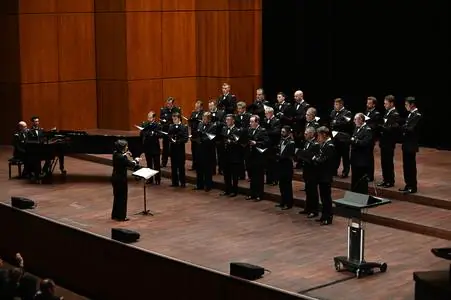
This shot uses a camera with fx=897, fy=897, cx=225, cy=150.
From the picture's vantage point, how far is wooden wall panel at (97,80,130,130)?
22.1 meters

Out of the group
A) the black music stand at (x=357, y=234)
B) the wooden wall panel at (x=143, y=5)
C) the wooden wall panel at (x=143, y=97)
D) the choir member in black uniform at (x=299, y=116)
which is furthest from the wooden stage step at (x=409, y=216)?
the wooden wall panel at (x=143, y=5)

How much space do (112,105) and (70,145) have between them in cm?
488

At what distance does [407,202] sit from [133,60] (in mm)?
9341

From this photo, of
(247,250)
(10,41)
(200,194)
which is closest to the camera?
(247,250)

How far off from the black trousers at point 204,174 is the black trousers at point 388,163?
10.4 feet

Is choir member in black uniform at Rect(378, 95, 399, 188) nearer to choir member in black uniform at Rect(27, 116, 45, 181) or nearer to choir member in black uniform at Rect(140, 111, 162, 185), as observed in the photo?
choir member in black uniform at Rect(140, 111, 162, 185)

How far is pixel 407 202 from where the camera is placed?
14812 millimetres

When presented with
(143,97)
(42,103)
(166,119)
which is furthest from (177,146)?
(42,103)

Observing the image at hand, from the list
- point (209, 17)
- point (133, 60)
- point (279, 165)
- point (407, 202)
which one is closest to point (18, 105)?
point (133, 60)

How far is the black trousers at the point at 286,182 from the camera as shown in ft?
48.1

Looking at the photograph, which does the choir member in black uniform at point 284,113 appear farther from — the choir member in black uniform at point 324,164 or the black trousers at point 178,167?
the choir member in black uniform at point 324,164

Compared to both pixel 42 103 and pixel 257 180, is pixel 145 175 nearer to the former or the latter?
pixel 257 180

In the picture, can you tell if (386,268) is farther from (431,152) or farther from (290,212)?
(431,152)

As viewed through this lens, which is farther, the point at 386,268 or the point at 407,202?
the point at 407,202
